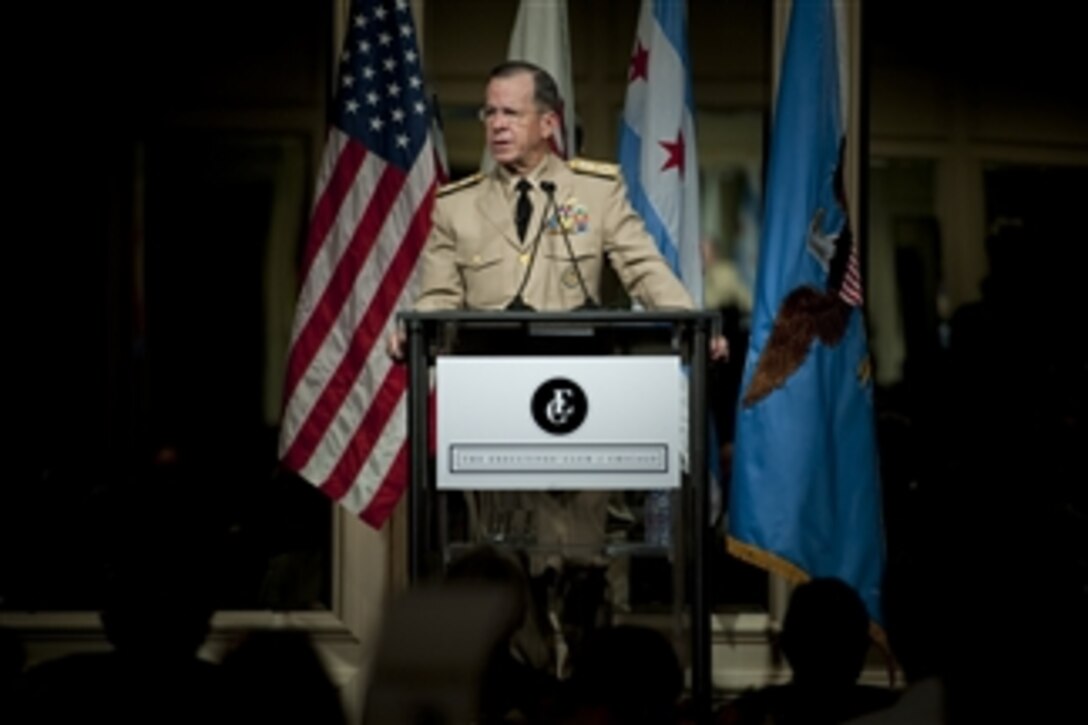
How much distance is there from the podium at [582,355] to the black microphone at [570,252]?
0.12 meters

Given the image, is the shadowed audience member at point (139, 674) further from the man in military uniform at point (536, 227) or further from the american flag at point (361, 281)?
the american flag at point (361, 281)

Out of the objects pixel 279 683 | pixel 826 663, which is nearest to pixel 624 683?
pixel 826 663

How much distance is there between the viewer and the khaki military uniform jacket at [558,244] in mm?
6070

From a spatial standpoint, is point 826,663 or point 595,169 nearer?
point 826,663

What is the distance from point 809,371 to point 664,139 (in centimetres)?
93

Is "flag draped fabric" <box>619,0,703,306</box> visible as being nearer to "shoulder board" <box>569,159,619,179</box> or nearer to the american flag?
the american flag

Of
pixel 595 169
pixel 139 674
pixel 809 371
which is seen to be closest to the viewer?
pixel 139 674

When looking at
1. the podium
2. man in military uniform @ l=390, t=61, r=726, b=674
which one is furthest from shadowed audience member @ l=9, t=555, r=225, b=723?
man in military uniform @ l=390, t=61, r=726, b=674

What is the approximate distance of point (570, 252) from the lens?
580 centimetres

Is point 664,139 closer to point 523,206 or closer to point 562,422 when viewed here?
point 523,206

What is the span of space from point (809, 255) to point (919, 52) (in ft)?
4.76

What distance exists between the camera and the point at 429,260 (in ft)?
20.5

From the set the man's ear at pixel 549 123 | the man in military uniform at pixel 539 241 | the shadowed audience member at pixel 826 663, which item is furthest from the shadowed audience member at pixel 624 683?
the man's ear at pixel 549 123

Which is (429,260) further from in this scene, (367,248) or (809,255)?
(809,255)
